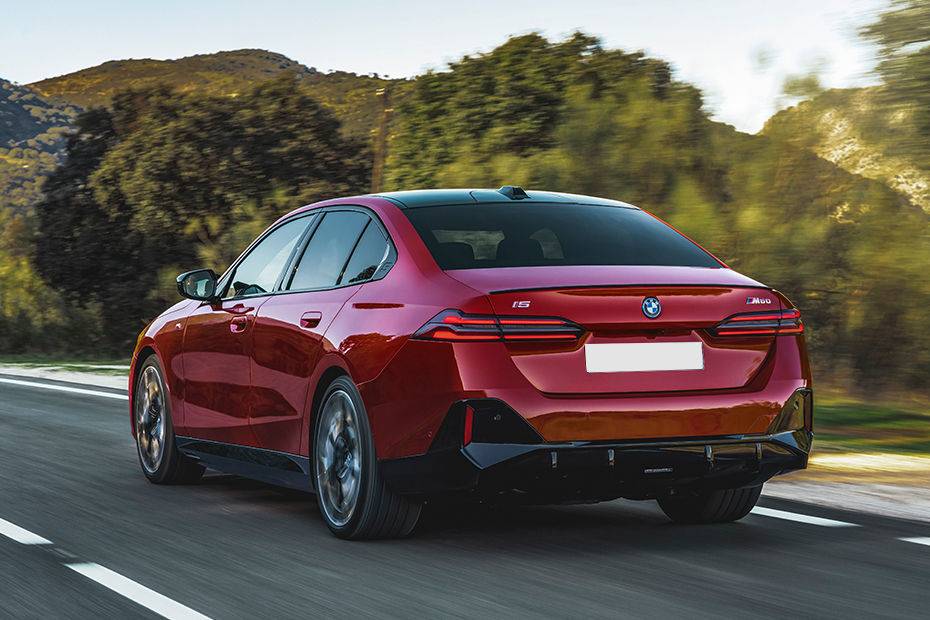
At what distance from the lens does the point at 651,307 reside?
6.01 m

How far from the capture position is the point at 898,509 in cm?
779

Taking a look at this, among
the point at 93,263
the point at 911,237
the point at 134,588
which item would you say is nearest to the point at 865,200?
the point at 911,237

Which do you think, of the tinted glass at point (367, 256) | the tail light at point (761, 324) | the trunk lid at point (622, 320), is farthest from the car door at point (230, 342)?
the tail light at point (761, 324)

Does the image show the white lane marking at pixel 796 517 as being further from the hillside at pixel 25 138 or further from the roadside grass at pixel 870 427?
the hillside at pixel 25 138

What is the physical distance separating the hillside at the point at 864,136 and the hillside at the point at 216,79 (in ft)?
90.9

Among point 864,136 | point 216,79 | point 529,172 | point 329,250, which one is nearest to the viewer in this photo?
point 329,250

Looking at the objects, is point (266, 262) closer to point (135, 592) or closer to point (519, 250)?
point (519, 250)

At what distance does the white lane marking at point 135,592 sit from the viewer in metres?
5.20

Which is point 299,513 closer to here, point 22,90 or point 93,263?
point 93,263

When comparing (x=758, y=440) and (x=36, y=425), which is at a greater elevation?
(x=758, y=440)

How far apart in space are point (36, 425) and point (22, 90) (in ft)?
391

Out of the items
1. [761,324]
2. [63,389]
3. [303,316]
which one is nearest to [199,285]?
[303,316]

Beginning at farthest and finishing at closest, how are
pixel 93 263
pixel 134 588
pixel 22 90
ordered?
pixel 22 90
pixel 93 263
pixel 134 588

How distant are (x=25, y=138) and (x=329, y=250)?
11173cm
